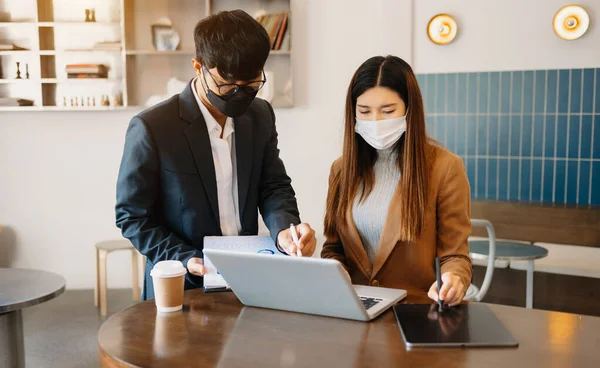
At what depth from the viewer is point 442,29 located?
15.9ft

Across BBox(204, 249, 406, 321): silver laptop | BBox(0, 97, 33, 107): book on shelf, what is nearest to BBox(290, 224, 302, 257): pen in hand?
BBox(204, 249, 406, 321): silver laptop

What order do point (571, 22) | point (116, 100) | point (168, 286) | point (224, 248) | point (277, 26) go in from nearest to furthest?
point (168, 286) < point (224, 248) < point (571, 22) < point (277, 26) < point (116, 100)

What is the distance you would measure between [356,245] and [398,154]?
0.32 metres

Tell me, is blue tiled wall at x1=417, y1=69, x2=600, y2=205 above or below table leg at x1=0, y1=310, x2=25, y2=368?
above

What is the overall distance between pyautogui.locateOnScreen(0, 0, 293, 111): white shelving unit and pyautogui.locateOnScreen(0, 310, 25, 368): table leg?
217cm

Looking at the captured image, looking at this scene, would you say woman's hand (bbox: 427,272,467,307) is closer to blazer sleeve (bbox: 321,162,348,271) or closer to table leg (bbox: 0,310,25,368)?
blazer sleeve (bbox: 321,162,348,271)

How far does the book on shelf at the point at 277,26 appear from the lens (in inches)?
185

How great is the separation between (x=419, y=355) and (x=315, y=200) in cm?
377

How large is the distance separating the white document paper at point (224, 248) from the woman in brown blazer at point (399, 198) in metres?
0.30

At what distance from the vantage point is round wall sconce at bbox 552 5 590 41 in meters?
4.46

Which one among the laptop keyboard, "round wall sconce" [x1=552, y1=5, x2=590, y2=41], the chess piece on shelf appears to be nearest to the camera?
the laptop keyboard

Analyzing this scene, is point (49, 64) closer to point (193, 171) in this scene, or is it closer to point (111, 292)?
point (111, 292)

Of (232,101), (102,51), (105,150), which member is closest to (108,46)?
(102,51)

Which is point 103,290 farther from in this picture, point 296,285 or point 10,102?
point 296,285
